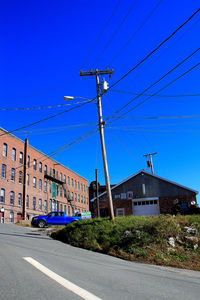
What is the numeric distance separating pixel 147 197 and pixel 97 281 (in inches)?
1003

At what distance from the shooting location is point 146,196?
30.1m

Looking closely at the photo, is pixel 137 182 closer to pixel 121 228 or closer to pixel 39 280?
pixel 121 228

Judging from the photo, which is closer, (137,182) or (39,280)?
(39,280)

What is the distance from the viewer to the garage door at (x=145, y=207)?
97.3 feet

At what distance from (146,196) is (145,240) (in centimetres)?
2039

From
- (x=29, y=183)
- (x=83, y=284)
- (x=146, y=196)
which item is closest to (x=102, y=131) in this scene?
(x=83, y=284)

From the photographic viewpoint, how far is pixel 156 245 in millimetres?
9836

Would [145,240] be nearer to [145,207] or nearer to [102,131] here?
[102,131]

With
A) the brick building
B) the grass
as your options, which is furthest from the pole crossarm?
the brick building

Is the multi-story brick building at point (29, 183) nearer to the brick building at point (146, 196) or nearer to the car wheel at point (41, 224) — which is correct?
the car wheel at point (41, 224)

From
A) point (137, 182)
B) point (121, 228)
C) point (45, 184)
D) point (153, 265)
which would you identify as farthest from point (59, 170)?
point (153, 265)

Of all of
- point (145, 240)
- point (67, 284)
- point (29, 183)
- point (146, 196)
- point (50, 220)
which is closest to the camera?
point (67, 284)

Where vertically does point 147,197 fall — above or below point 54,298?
above

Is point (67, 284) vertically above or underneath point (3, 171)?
underneath
